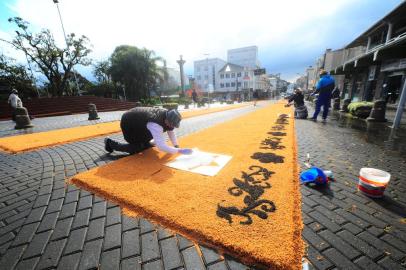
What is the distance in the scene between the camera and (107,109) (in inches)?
753

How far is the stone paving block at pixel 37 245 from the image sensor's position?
1.54 meters

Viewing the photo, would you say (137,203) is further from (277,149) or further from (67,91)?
(67,91)

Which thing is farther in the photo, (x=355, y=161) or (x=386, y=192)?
(x=355, y=161)

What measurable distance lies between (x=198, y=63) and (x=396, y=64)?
56.2 m

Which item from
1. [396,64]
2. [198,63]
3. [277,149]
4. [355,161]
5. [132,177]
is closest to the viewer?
[132,177]

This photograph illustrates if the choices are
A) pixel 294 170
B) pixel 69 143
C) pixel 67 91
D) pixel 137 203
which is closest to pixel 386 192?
pixel 294 170

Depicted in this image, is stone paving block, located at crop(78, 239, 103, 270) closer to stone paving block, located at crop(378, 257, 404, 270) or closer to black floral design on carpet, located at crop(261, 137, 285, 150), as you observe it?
stone paving block, located at crop(378, 257, 404, 270)

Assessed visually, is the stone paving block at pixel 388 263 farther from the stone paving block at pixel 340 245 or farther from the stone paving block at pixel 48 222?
the stone paving block at pixel 48 222

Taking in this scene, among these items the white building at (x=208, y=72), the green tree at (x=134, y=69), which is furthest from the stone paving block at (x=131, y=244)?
the white building at (x=208, y=72)

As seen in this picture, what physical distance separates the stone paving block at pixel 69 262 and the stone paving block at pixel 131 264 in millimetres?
382

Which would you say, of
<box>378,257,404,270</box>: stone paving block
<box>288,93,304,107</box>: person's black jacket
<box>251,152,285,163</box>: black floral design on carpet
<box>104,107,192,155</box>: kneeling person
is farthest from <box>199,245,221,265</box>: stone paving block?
<box>288,93,304,107</box>: person's black jacket

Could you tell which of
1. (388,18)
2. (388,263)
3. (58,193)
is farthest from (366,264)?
(388,18)

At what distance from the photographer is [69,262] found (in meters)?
1.45

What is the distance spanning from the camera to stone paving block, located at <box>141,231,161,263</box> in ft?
4.91
